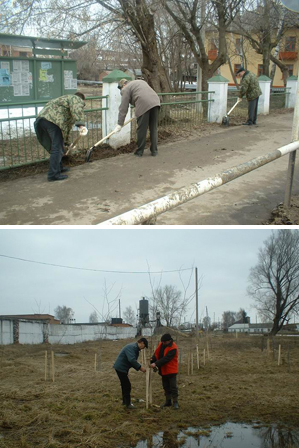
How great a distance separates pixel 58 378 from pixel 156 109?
5.33 m

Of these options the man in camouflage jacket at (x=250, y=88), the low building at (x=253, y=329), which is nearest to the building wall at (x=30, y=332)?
the man in camouflage jacket at (x=250, y=88)

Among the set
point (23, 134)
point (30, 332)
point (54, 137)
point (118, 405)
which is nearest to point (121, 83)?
point (23, 134)

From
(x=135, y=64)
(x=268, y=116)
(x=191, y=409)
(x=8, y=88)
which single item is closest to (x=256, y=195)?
(x=191, y=409)

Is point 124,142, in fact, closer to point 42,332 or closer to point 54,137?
point 54,137

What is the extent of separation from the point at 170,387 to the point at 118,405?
69 cm

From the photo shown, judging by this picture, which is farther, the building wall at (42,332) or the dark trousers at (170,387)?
the building wall at (42,332)

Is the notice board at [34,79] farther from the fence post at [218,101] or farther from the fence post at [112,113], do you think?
the fence post at [218,101]

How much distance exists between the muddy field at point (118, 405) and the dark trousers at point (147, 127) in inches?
174

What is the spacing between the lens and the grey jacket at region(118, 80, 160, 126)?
8875 mm

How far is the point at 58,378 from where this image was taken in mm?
8117

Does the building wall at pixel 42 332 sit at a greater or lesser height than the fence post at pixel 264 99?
lesser

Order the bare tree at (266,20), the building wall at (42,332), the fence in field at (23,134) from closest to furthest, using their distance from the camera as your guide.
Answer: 1. the fence in field at (23,134)
2. the building wall at (42,332)
3. the bare tree at (266,20)


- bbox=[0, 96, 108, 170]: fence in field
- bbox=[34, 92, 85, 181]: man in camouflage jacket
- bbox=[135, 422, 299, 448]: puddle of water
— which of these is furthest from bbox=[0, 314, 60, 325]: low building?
bbox=[135, 422, 299, 448]: puddle of water

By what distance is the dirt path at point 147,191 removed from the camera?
651cm
